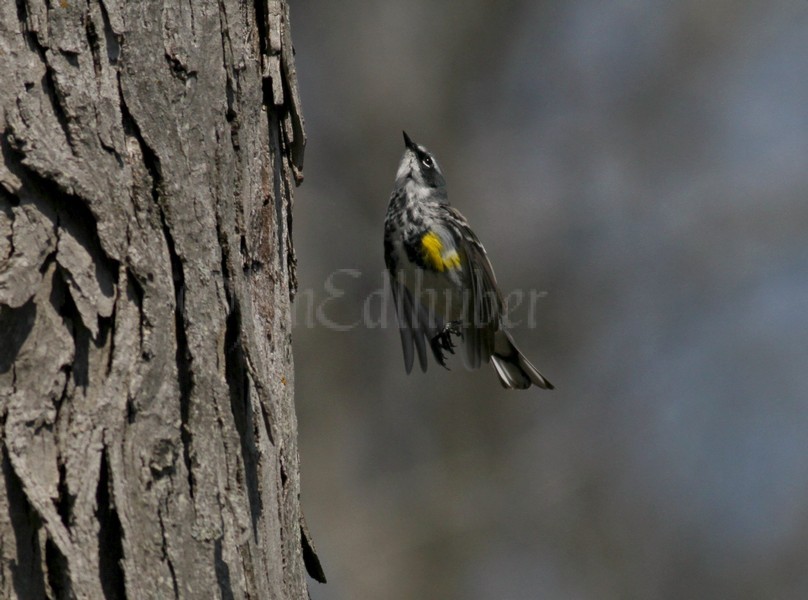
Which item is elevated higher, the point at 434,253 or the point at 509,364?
the point at 434,253

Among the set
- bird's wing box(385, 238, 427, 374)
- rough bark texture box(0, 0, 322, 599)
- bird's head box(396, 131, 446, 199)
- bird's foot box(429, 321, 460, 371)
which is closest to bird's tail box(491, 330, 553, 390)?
bird's foot box(429, 321, 460, 371)

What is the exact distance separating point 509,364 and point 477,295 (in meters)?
0.43

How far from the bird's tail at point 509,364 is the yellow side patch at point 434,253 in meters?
0.49

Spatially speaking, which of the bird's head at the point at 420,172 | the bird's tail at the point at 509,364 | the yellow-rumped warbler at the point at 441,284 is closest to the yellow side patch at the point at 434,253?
the yellow-rumped warbler at the point at 441,284

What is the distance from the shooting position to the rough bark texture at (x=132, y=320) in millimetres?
1579

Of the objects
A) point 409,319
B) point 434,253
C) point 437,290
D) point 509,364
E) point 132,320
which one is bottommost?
point 132,320

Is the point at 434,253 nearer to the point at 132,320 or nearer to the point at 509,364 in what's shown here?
the point at 509,364

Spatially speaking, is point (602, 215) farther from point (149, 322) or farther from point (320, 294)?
point (149, 322)

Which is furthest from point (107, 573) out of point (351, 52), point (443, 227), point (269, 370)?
point (351, 52)

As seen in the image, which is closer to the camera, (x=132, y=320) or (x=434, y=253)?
(x=132, y=320)

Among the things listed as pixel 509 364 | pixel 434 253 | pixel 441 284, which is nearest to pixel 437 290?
pixel 441 284

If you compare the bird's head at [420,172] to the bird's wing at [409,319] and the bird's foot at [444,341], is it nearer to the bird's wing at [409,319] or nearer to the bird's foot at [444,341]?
the bird's wing at [409,319]

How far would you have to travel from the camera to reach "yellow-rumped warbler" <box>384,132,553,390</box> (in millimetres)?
5438

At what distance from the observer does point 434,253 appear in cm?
541
